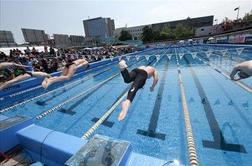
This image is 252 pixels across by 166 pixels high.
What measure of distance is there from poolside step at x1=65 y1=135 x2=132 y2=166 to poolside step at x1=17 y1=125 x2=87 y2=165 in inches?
11.3

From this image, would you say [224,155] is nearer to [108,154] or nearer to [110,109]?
[108,154]

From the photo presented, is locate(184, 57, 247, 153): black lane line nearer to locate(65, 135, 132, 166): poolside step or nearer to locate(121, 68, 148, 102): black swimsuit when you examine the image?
locate(121, 68, 148, 102): black swimsuit

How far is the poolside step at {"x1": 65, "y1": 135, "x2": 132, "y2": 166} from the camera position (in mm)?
1939

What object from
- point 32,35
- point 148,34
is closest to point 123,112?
point 148,34

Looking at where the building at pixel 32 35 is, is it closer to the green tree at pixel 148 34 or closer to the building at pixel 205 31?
the green tree at pixel 148 34

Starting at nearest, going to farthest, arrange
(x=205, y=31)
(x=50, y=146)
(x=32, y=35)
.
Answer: (x=50, y=146) < (x=32, y=35) < (x=205, y=31)

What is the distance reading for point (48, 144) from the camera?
8.54 ft

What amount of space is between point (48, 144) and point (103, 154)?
1085 millimetres

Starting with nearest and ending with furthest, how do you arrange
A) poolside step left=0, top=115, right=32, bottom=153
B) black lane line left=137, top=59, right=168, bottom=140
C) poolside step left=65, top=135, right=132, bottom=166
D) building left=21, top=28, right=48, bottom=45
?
poolside step left=65, top=135, right=132, bottom=166 < poolside step left=0, top=115, right=32, bottom=153 < black lane line left=137, top=59, right=168, bottom=140 < building left=21, top=28, right=48, bottom=45

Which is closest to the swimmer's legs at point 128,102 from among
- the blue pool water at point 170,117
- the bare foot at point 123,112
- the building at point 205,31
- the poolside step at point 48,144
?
the bare foot at point 123,112

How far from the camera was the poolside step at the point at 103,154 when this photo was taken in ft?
6.36

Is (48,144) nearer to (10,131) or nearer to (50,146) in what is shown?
(50,146)

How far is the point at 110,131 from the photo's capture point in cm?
436

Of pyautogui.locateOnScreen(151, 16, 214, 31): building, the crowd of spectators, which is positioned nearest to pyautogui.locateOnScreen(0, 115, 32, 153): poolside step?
the crowd of spectators
